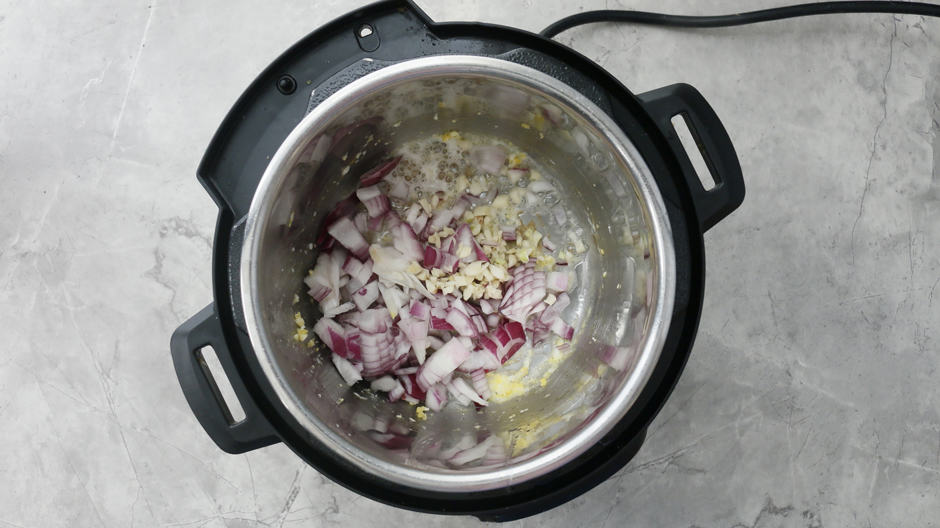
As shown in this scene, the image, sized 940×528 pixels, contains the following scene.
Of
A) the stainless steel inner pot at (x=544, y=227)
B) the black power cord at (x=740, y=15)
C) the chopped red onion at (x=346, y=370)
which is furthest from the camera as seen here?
the black power cord at (x=740, y=15)

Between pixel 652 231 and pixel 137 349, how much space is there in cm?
72

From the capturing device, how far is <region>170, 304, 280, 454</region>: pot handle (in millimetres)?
690

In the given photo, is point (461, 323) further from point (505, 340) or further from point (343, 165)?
point (343, 165)

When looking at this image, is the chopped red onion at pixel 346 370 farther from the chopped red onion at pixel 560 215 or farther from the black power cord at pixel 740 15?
the black power cord at pixel 740 15

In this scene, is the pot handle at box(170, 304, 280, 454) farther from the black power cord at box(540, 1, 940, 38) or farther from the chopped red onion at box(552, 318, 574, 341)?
the black power cord at box(540, 1, 940, 38)

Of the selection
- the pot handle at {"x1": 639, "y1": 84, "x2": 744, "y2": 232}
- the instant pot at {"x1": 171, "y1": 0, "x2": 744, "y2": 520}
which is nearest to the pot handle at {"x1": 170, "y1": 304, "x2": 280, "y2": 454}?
the instant pot at {"x1": 171, "y1": 0, "x2": 744, "y2": 520}

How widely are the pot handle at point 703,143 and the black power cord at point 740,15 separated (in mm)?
260

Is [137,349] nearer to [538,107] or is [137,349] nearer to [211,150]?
[211,150]

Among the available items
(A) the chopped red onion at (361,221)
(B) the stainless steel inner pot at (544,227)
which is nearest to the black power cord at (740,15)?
(B) the stainless steel inner pot at (544,227)

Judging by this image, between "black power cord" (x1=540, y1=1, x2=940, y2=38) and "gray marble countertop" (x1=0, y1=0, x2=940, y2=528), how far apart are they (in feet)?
0.07

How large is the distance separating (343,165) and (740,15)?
23.4 inches

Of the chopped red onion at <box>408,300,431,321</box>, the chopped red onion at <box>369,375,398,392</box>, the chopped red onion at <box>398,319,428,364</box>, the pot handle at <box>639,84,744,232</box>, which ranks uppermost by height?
the pot handle at <box>639,84,744,232</box>

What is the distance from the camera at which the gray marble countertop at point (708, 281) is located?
0.92 metres

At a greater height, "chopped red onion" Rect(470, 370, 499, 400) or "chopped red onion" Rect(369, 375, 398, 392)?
"chopped red onion" Rect(369, 375, 398, 392)
